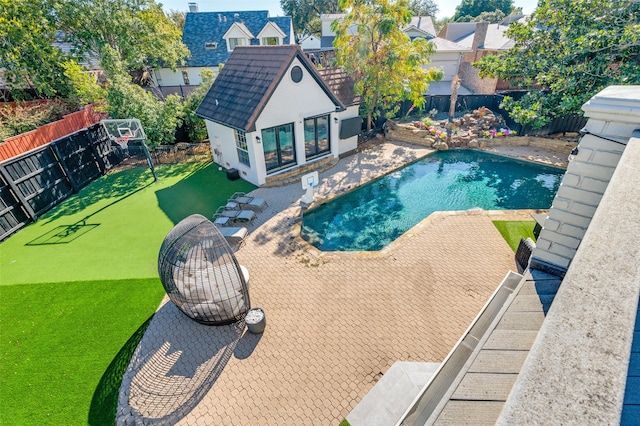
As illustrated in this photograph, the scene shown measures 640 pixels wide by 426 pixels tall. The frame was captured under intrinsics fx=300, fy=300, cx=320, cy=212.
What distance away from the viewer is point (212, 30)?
34.1 meters

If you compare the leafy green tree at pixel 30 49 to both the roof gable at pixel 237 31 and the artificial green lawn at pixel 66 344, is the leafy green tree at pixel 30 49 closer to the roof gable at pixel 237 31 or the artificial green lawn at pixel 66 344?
the roof gable at pixel 237 31

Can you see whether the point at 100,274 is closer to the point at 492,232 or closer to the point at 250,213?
the point at 250,213

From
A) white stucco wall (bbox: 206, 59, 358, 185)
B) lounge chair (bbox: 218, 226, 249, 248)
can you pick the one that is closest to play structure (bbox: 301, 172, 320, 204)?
lounge chair (bbox: 218, 226, 249, 248)

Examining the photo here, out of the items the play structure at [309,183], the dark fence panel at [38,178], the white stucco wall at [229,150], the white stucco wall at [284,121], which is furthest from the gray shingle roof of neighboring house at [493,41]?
the dark fence panel at [38,178]

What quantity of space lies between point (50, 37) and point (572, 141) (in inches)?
1380

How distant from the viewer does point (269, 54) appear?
14.6 m

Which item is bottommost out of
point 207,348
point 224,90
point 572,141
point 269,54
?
point 207,348

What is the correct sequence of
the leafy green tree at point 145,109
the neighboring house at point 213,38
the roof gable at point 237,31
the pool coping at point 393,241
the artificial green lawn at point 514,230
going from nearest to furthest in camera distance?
the pool coping at point 393,241 < the artificial green lawn at point 514,230 < the leafy green tree at point 145,109 < the roof gable at point 237,31 < the neighboring house at point 213,38

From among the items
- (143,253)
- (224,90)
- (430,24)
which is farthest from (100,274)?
(430,24)

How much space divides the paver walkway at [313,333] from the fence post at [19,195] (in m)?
9.17

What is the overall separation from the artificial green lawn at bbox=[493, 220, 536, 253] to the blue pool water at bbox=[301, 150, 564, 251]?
198 cm

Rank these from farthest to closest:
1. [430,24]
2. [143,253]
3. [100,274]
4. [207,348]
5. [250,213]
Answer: [430,24] < [250,213] < [143,253] < [100,274] < [207,348]

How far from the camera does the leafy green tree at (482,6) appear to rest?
7238 cm

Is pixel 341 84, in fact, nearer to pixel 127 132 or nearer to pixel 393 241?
pixel 393 241
